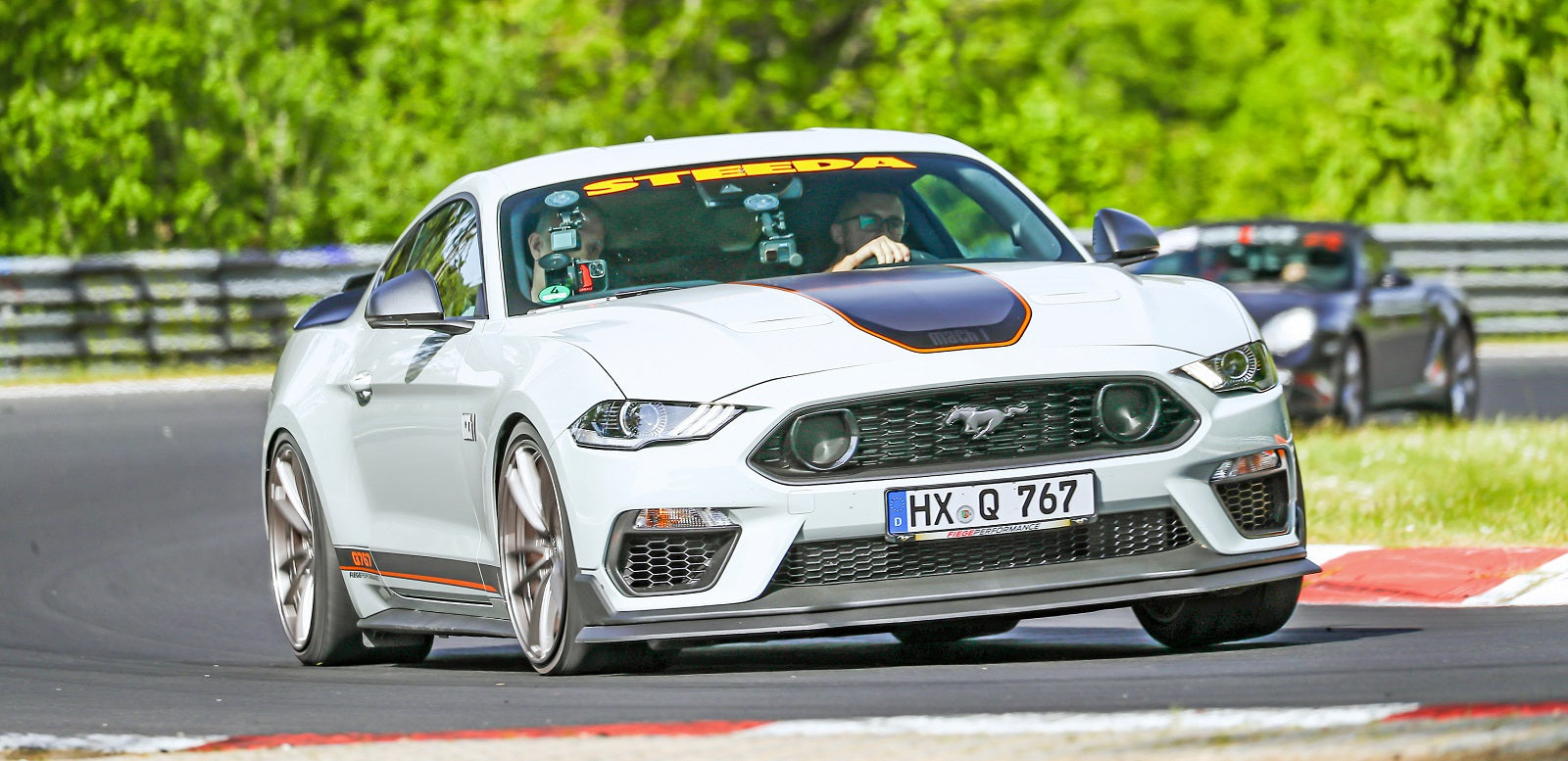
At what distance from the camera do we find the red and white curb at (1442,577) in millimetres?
8031

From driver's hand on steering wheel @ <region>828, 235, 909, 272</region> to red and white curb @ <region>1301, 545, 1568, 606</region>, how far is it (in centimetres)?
219

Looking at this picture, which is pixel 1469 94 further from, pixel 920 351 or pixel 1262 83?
pixel 920 351

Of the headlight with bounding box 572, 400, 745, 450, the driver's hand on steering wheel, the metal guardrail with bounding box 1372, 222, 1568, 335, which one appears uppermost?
the driver's hand on steering wheel

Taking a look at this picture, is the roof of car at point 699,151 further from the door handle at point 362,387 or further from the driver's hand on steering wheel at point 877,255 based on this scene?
the door handle at point 362,387

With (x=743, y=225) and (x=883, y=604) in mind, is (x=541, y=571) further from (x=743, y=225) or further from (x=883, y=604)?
(x=743, y=225)

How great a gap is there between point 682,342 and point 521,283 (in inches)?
41.4

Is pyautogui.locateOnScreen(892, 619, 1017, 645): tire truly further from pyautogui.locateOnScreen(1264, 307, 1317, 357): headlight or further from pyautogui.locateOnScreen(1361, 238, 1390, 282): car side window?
pyautogui.locateOnScreen(1361, 238, 1390, 282): car side window

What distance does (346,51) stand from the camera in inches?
1471

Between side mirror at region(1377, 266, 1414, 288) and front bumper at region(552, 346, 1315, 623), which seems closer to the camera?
front bumper at region(552, 346, 1315, 623)

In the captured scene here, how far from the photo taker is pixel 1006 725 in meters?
5.12

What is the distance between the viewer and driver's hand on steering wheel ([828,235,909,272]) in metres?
7.21

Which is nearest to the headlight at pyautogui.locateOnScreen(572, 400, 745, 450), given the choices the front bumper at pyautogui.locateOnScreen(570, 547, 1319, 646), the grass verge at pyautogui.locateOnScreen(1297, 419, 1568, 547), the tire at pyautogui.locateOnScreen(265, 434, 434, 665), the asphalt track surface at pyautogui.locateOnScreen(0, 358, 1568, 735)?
the front bumper at pyautogui.locateOnScreen(570, 547, 1319, 646)

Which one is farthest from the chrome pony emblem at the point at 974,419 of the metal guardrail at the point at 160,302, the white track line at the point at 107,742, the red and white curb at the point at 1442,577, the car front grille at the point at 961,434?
the metal guardrail at the point at 160,302

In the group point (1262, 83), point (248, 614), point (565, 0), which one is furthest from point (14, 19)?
point (1262, 83)
